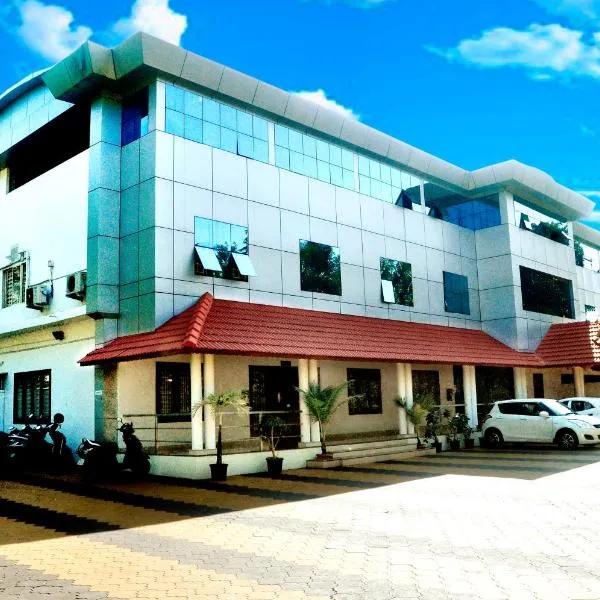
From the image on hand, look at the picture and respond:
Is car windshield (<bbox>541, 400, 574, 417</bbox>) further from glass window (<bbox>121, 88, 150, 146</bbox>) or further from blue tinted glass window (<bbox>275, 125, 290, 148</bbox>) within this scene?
glass window (<bbox>121, 88, 150, 146</bbox>)

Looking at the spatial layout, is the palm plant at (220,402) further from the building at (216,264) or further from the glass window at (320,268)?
the glass window at (320,268)

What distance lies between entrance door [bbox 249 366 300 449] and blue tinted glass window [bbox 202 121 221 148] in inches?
247

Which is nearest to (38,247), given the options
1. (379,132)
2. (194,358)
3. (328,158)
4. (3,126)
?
(3,126)

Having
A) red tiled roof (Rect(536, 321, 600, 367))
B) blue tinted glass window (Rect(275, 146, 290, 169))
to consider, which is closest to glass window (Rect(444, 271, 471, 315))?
red tiled roof (Rect(536, 321, 600, 367))

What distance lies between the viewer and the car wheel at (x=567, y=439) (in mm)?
17812

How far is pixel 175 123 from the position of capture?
16.2 m

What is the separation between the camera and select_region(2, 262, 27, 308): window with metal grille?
62.7ft

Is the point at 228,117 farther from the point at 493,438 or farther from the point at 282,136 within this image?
the point at 493,438

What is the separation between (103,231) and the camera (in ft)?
52.5

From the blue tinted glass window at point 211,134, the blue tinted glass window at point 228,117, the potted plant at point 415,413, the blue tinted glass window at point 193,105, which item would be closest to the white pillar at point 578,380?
the potted plant at point 415,413

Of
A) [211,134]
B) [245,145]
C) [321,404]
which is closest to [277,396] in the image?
[321,404]

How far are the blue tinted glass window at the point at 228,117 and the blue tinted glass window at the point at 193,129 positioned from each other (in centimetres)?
83

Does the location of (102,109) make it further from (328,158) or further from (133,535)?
(133,535)

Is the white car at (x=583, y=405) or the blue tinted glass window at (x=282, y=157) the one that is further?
the white car at (x=583, y=405)
